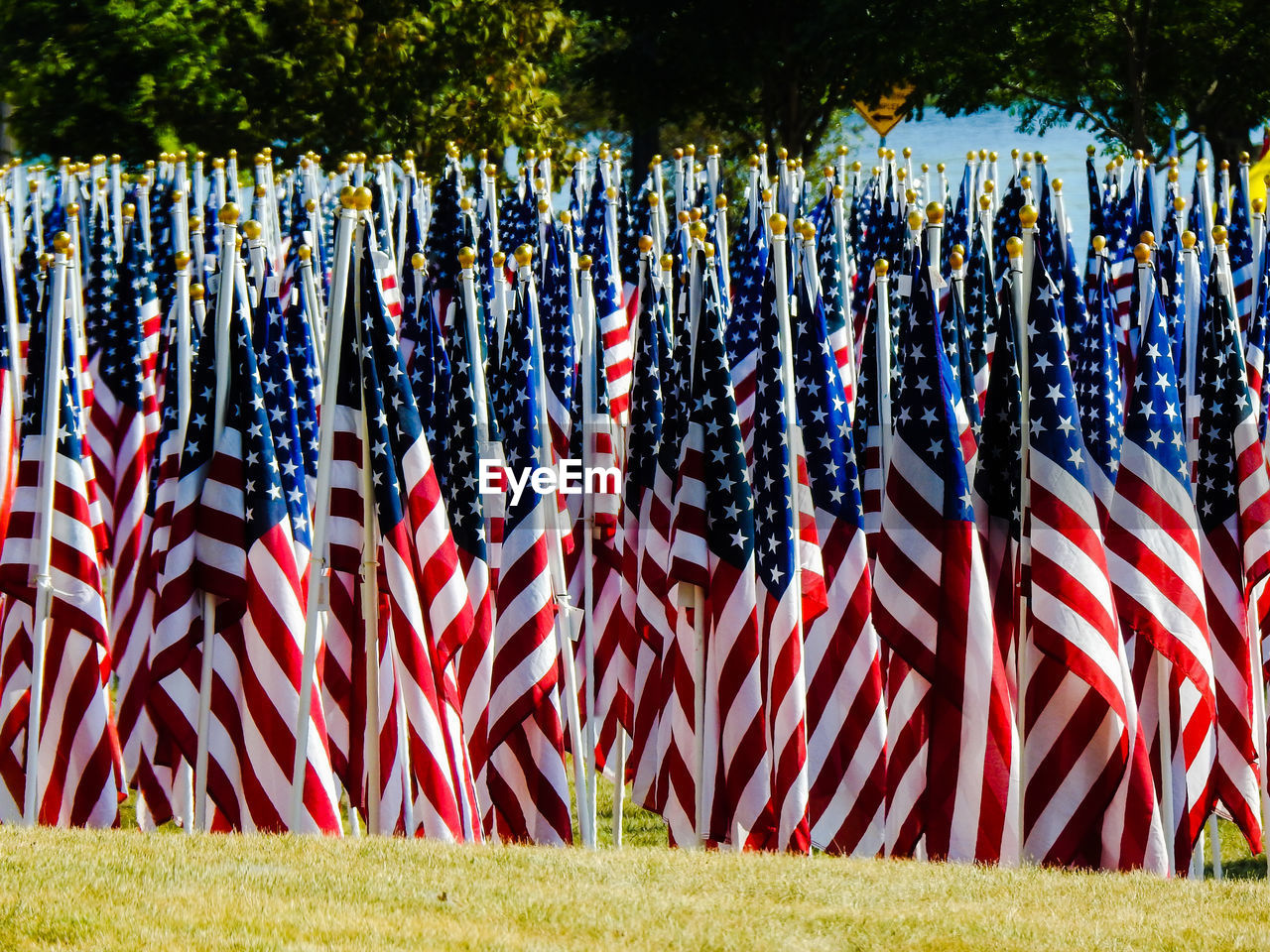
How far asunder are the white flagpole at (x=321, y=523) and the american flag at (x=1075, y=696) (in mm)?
3544

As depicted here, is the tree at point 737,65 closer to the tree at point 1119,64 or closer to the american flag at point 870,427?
the tree at point 1119,64

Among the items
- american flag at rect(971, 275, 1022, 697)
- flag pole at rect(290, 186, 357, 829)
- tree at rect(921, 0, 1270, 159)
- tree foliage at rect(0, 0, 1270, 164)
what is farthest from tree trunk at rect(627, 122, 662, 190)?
flag pole at rect(290, 186, 357, 829)

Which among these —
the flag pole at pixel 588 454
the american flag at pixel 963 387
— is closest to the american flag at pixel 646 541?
the flag pole at pixel 588 454

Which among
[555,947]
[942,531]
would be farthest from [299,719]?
[942,531]

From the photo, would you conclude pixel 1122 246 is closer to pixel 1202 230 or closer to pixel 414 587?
pixel 1202 230

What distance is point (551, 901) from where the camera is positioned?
6.52m

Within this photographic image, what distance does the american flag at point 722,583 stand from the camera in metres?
8.96

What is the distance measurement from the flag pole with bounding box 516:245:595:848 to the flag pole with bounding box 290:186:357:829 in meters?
1.47

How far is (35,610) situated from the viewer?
362 inches

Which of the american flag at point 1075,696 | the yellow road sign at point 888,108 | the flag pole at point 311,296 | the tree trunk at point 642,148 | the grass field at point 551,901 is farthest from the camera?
the tree trunk at point 642,148

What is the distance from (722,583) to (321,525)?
7.53 feet

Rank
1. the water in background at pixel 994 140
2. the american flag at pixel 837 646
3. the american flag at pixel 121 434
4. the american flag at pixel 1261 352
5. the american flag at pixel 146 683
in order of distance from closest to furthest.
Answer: the american flag at pixel 837 646 < the american flag at pixel 146 683 < the american flag at pixel 1261 352 < the american flag at pixel 121 434 < the water in background at pixel 994 140

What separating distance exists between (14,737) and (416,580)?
2.80 metres

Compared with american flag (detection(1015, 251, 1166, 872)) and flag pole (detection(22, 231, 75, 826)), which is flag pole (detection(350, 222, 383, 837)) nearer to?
flag pole (detection(22, 231, 75, 826))
